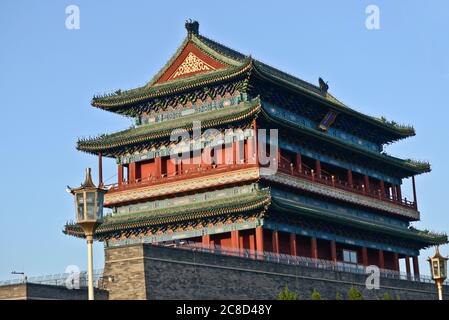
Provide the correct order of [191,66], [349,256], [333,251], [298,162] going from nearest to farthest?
[298,162] < [191,66] < [333,251] < [349,256]

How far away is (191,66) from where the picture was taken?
56250 millimetres

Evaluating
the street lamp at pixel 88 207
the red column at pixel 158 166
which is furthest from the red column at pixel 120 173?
the street lamp at pixel 88 207

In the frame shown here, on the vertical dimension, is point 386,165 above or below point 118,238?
above

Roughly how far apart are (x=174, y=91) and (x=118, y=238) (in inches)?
376

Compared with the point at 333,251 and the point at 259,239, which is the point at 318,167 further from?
the point at 259,239

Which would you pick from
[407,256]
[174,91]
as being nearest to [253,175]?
[174,91]

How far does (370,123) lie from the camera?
64.8 meters

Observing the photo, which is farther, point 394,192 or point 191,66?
point 394,192

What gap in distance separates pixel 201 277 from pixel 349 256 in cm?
2076

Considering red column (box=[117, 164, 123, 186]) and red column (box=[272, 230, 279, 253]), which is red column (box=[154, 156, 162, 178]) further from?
red column (box=[272, 230, 279, 253])

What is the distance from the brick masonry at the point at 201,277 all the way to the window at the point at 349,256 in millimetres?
5963

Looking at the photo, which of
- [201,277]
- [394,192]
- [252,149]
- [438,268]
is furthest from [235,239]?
[394,192]

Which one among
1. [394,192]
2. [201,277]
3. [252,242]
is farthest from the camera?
[394,192]
